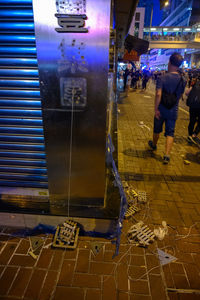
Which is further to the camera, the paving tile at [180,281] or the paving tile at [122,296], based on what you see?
the paving tile at [180,281]

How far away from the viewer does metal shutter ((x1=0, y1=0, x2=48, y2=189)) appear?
7.84 feet

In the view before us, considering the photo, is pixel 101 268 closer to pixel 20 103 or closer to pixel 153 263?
pixel 153 263

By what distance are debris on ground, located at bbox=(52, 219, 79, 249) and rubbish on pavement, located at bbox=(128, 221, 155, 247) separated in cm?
82

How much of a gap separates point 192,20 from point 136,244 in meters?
101

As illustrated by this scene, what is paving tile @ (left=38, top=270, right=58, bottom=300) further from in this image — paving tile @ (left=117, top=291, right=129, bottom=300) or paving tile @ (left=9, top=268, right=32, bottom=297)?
paving tile @ (left=117, top=291, right=129, bottom=300)

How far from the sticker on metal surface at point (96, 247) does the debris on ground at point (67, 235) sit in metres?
0.26

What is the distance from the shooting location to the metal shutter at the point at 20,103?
2391mm

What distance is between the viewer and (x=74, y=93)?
2457mm

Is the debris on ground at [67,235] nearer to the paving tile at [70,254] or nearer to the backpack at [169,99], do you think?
the paving tile at [70,254]

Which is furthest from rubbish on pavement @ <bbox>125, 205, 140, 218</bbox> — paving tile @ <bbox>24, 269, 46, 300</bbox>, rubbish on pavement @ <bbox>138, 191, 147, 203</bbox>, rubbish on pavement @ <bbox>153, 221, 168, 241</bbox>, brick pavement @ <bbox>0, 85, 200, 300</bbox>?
paving tile @ <bbox>24, 269, 46, 300</bbox>

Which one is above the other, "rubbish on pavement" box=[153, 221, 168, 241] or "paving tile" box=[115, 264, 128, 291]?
"rubbish on pavement" box=[153, 221, 168, 241]

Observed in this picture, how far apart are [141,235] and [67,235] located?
109 centimetres

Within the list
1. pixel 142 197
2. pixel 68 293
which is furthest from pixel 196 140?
pixel 68 293

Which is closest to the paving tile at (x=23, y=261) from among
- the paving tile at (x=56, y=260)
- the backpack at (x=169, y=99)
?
the paving tile at (x=56, y=260)
